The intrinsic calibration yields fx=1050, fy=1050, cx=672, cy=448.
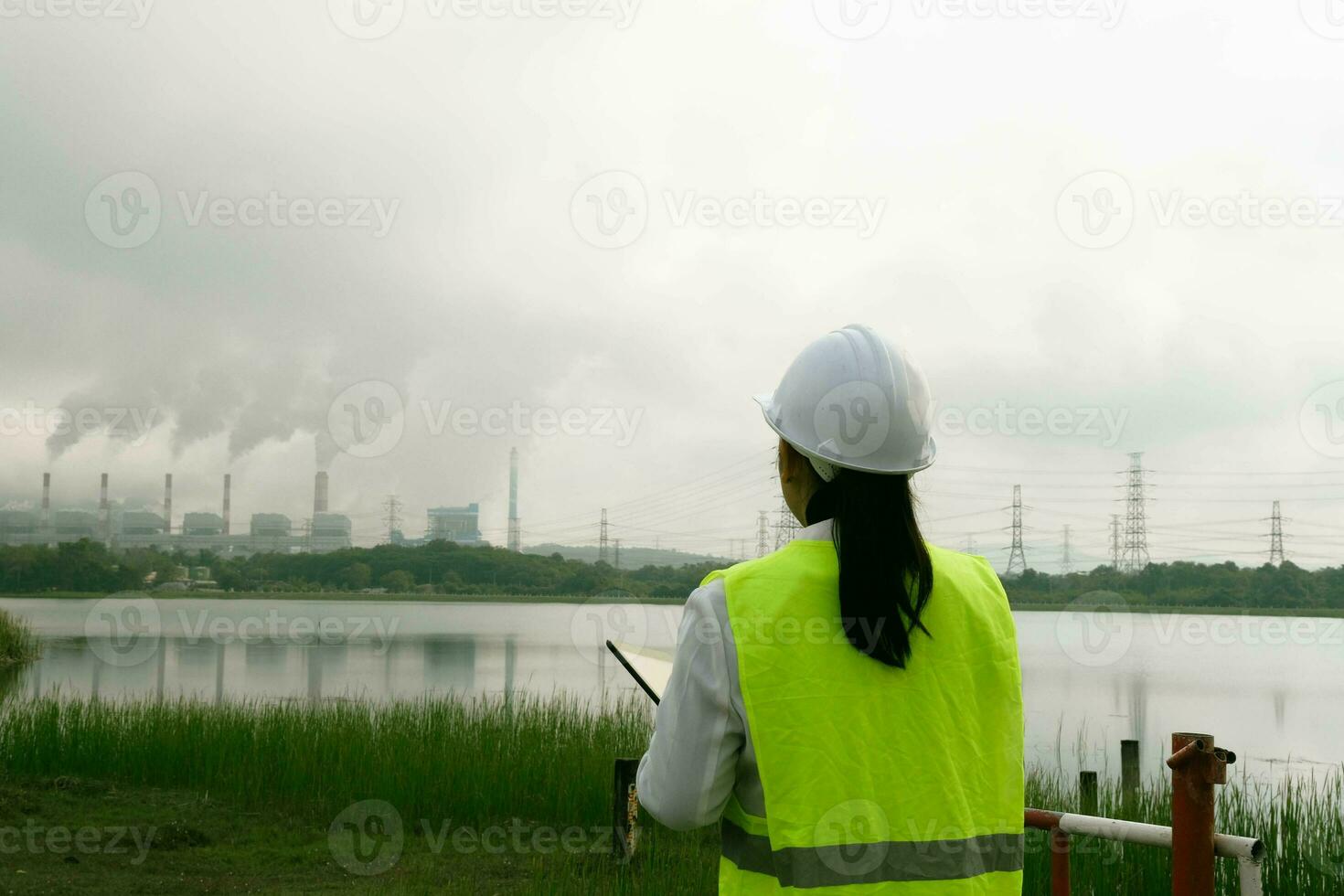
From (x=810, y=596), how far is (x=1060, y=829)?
196 cm

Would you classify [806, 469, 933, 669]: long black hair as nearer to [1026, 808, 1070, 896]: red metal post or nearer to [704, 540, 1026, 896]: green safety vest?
[704, 540, 1026, 896]: green safety vest

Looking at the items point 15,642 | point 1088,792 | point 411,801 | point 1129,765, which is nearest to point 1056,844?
point 1088,792

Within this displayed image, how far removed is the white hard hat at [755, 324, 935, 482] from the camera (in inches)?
59.7

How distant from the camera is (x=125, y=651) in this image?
44.5 m

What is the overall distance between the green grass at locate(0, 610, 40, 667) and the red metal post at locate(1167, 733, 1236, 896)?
A: 90.8 ft

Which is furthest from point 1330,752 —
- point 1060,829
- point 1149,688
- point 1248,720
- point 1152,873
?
point 1060,829

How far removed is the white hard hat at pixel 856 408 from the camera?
1516 mm

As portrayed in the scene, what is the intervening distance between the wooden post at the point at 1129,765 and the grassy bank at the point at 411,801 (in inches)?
23.7

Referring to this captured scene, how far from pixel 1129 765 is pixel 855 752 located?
375 inches

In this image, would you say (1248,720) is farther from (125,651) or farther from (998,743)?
(125,651)

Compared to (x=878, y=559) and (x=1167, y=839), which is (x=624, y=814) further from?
(x=878, y=559)

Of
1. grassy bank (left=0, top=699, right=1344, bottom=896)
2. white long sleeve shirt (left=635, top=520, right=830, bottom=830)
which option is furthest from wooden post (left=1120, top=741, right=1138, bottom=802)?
white long sleeve shirt (left=635, top=520, right=830, bottom=830)

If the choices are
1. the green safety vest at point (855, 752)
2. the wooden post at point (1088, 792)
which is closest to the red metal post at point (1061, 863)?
the green safety vest at point (855, 752)

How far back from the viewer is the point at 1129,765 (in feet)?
Answer: 31.6
